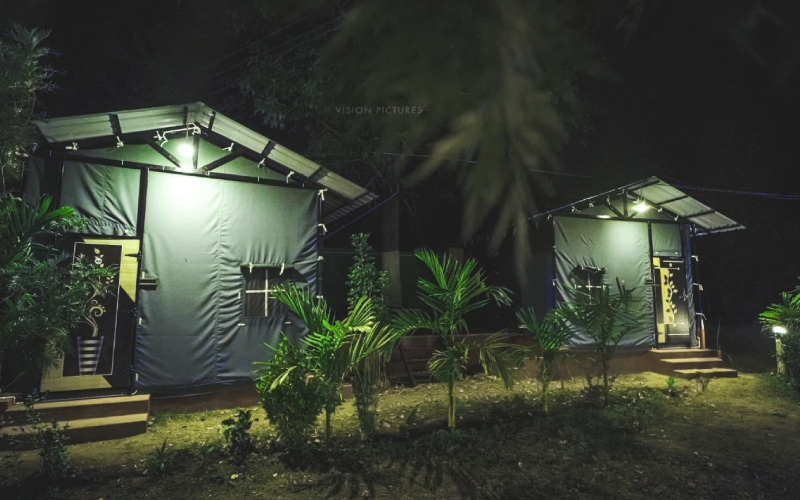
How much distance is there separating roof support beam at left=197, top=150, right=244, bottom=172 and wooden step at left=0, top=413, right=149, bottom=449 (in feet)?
12.1

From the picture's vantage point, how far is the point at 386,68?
2.03 meters

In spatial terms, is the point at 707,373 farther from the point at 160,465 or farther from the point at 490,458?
the point at 160,465

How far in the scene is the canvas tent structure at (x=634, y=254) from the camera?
9.99 metres

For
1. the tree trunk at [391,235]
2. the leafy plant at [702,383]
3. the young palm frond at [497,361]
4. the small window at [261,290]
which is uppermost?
the tree trunk at [391,235]

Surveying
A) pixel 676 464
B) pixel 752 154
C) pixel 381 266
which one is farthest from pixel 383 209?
pixel 752 154

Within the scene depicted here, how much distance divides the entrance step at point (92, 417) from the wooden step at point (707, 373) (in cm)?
1004

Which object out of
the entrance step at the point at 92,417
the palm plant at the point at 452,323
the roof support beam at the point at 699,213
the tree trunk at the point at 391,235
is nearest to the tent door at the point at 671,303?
the roof support beam at the point at 699,213

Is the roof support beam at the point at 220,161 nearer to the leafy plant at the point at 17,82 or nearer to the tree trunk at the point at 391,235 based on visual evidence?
the leafy plant at the point at 17,82

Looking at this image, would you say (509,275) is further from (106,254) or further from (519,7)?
(519,7)

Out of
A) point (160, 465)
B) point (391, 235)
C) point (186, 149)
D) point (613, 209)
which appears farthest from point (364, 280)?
point (613, 209)

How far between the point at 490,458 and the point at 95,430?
4.75 meters

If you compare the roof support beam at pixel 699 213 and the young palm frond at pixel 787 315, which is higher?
the roof support beam at pixel 699 213

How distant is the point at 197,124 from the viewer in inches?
279

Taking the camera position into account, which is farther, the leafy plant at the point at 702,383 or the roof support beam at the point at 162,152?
the leafy plant at the point at 702,383
